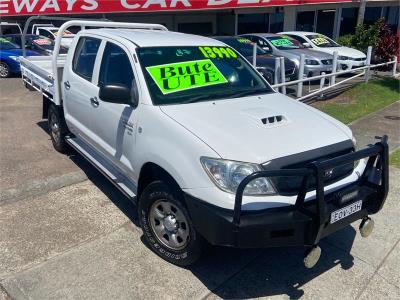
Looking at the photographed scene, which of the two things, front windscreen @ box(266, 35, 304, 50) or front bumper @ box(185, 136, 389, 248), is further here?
front windscreen @ box(266, 35, 304, 50)

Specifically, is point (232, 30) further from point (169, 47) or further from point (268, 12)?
point (169, 47)

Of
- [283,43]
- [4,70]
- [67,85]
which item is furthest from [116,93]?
[4,70]

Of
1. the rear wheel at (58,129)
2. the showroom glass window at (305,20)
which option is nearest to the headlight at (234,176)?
the rear wheel at (58,129)

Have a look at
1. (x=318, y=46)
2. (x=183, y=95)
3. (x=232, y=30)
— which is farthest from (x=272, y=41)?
(x=232, y=30)

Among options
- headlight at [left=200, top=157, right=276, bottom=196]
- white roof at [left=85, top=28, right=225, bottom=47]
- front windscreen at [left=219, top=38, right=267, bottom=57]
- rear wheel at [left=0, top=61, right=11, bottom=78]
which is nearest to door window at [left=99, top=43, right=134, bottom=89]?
white roof at [left=85, top=28, right=225, bottom=47]

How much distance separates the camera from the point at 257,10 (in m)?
25.2

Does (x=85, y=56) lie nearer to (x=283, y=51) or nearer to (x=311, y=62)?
(x=311, y=62)

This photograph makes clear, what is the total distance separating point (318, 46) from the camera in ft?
48.2

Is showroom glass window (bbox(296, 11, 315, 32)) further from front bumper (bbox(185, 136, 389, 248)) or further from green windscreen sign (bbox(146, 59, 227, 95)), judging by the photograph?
front bumper (bbox(185, 136, 389, 248))

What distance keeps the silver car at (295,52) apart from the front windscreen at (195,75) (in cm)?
773

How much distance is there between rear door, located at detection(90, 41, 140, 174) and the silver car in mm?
8304

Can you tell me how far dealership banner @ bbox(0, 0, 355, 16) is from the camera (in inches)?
829

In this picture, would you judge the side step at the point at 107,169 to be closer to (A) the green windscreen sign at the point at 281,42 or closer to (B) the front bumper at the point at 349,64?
(A) the green windscreen sign at the point at 281,42

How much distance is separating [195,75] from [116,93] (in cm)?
83
